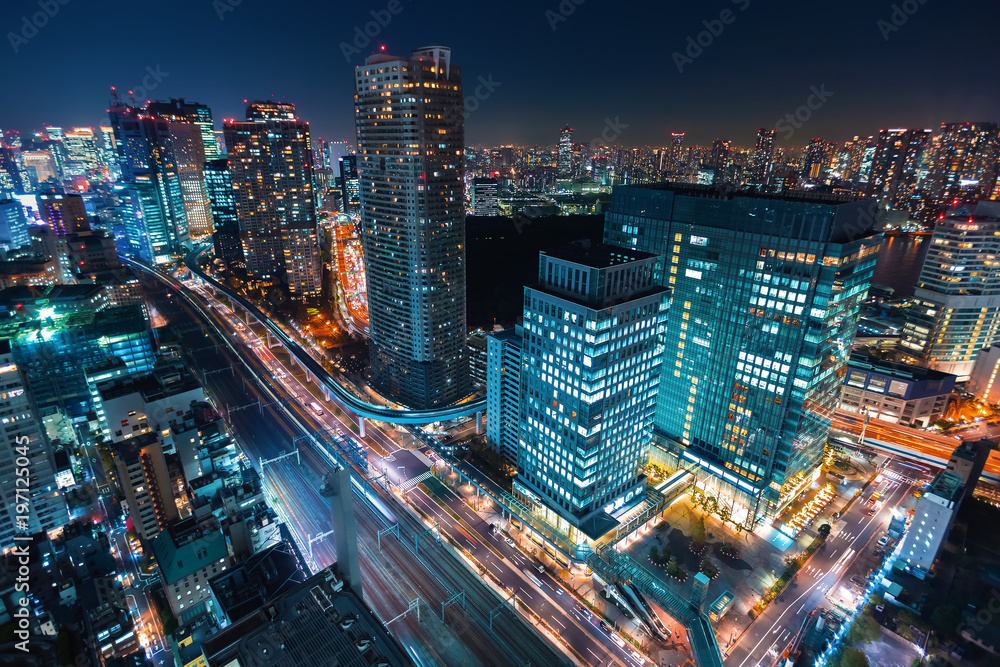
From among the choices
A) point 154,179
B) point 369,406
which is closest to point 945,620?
point 369,406

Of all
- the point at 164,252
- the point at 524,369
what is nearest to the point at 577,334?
the point at 524,369

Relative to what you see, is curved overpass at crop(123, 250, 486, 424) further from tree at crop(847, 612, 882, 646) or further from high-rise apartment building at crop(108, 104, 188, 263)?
high-rise apartment building at crop(108, 104, 188, 263)

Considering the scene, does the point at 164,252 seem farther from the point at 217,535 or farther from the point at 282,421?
the point at 217,535

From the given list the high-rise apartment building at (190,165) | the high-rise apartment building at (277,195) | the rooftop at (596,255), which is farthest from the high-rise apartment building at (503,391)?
the high-rise apartment building at (190,165)

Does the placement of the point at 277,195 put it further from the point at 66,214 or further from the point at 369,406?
the point at 369,406

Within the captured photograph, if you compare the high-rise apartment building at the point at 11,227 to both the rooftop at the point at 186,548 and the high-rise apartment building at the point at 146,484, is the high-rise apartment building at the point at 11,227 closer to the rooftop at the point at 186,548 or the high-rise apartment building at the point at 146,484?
the high-rise apartment building at the point at 146,484
